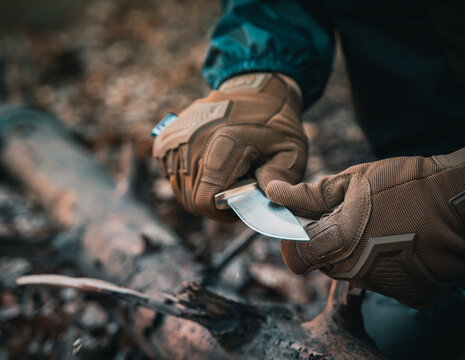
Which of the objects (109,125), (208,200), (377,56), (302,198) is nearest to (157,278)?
(208,200)

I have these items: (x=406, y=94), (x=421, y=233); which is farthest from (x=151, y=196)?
(x=421, y=233)

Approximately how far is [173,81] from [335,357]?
4.34 metres

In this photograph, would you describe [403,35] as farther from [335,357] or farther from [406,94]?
[335,357]

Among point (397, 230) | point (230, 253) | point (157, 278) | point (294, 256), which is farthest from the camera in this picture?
point (230, 253)

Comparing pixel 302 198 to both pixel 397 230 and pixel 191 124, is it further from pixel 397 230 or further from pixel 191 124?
pixel 191 124

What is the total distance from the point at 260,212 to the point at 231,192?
0.59ft

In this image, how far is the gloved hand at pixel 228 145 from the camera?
1.17 meters

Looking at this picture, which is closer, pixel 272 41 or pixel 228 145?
pixel 228 145

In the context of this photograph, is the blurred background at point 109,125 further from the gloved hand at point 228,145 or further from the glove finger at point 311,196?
the glove finger at point 311,196

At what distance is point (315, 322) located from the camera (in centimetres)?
111

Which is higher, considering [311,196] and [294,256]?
[311,196]

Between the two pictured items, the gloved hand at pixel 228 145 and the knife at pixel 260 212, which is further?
the gloved hand at pixel 228 145

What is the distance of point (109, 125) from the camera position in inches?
149

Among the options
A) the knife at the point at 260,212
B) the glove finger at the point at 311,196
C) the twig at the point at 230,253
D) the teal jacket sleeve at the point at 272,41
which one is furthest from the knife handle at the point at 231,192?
the teal jacket sleeve at the point at 272,41
